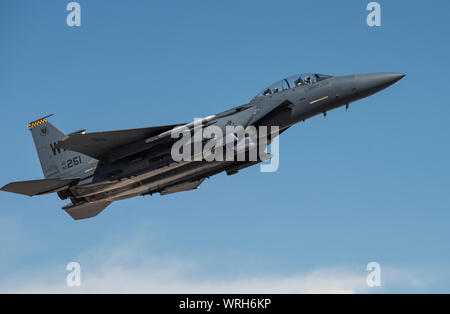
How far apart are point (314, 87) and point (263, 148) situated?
315 centimetres

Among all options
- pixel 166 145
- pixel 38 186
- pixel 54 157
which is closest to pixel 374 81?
pixel 166 145

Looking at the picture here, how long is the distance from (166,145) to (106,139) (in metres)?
2.34

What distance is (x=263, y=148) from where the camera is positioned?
22500 mm

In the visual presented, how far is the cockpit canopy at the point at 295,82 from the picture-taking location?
71.0 ft

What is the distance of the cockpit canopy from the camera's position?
71.0ft

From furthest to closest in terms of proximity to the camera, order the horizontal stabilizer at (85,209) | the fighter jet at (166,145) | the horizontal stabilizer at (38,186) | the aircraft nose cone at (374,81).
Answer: the horizontal stabilizer at (85,209) < the horizontal stabilizer at (38,186) < the fighter jet at (166,145) < the aircraft nose cone at (374,81)

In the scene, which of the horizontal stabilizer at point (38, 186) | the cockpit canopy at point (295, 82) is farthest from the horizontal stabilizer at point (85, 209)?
the cockpit canopy at point (295, 82)

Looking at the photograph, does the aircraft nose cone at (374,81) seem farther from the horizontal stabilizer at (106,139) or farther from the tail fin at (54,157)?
the tail fin at (54,157)

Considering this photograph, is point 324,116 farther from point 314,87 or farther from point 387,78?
point 387,78

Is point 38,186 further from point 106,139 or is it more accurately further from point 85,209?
point 106,139

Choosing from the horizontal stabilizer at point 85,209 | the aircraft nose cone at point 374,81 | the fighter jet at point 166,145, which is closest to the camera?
the aircraft nose cone at point 374,81

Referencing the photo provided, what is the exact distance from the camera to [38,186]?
73.8ft

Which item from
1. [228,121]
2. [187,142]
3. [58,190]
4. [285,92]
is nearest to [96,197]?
[58,190]

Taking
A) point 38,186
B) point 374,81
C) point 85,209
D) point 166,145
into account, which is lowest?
point 85,209
